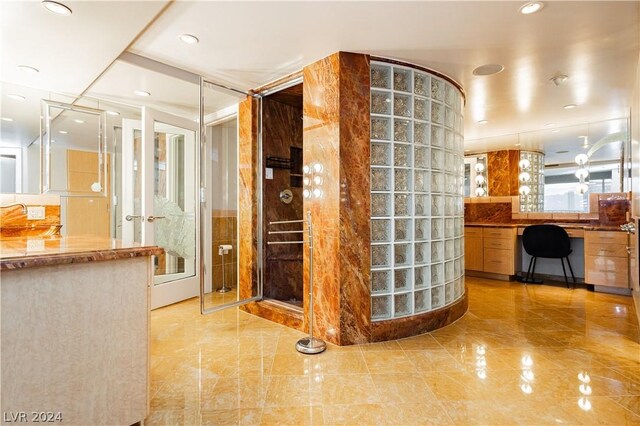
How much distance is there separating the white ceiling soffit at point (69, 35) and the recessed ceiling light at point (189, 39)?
1.05 ft

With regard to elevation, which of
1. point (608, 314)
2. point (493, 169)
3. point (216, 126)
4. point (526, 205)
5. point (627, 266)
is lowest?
point (608, 314)

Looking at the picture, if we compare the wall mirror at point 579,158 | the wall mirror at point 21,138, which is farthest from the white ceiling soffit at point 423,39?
the wall mirror at point 579,158

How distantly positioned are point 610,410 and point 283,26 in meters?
2.92

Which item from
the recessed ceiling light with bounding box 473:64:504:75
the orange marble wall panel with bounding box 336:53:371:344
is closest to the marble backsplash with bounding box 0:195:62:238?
the orange marble wall panel with bounding box 336:53:371:344

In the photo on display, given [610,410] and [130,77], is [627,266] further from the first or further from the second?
[130,77]

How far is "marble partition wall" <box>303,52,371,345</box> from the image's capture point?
2.60 m

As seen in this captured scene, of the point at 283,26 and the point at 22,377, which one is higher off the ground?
the point at 283,26

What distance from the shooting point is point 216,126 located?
4.21 m

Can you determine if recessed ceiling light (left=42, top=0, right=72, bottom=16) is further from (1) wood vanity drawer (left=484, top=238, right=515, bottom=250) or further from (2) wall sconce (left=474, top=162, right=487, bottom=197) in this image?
(2) wall sconce (left=474, top=162, right=487, bottom=197)

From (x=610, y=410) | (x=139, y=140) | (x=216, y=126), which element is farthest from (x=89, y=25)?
(x=610, y=410)

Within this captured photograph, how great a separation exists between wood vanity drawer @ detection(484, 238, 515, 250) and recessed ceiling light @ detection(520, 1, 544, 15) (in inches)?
138

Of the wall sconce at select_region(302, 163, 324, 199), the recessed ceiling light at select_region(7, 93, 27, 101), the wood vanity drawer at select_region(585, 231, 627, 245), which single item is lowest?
the wood vanity drawer at select_region(585, 231, 627, 245)

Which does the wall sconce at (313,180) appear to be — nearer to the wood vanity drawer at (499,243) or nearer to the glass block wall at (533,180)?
the wood vanity drawer at (499,243)

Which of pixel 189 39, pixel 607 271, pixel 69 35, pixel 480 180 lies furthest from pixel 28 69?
pixel 607 271
